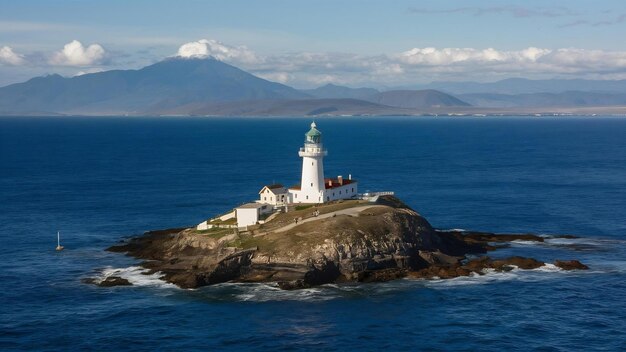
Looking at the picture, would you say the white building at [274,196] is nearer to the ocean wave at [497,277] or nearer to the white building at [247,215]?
the white building at [247,215]

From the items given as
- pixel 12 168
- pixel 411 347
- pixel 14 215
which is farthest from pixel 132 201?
pixel 411 347

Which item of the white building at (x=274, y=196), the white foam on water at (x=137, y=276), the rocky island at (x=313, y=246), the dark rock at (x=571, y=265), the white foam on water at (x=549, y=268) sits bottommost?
the white foam on water at (x=549, y=268)

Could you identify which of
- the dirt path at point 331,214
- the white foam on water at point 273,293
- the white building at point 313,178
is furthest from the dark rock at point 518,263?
the white building at point 313,178

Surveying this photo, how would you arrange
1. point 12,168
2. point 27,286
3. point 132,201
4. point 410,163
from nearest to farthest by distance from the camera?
point 27,286
point 132,201
point 12,168
point 410,163

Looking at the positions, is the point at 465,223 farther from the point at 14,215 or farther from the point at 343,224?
the point at 14,215

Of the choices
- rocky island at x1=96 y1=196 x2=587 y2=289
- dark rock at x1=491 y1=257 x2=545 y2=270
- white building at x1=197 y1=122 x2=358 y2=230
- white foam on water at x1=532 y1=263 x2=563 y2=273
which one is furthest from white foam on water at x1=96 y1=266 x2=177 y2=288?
white foam on water at x1=532 y1=263 x2=563 y2=273
